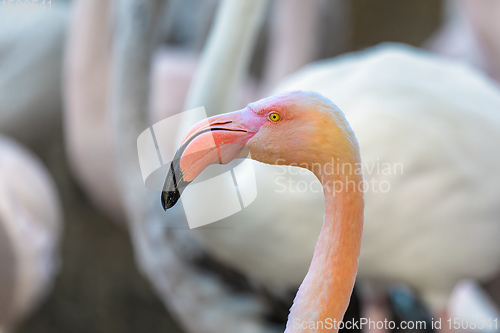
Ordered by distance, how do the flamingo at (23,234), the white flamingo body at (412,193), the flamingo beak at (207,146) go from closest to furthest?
the flamingo beak at (207,146) → the white flamingo body at (412,193) → the flamingo at (23,234)

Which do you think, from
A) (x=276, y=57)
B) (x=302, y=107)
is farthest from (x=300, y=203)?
(x=276, y=57)

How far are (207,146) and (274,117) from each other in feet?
0.12

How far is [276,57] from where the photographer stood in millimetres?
1334

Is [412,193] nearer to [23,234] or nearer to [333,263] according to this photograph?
[333,263]

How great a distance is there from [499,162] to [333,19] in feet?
2.28

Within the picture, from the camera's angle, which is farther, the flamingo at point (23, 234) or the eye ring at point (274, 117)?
the flamingo at point (23, 234)

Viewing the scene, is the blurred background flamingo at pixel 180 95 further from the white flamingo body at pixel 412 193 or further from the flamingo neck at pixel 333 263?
the flamingo neck at pixel 333 263

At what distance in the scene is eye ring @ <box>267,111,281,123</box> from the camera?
1.10 feet

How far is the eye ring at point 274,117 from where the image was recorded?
1.10 feet

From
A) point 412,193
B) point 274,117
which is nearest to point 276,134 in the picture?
point 274,117

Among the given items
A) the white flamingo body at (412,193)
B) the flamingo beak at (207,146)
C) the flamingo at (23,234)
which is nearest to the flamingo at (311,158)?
the flamingo beak at (207,146)

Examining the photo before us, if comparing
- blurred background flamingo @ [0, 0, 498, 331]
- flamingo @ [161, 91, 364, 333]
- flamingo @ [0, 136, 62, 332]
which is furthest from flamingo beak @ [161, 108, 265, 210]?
flamingo @ [0, 136, 62, 332]

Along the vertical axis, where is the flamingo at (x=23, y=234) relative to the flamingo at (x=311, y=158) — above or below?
below

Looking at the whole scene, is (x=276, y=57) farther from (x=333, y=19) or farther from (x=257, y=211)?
(x=257, y=211)
